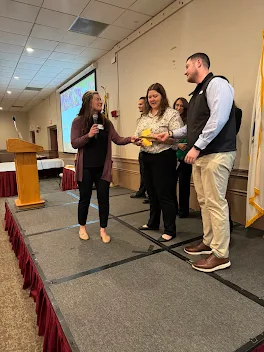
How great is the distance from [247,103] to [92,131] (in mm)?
1577

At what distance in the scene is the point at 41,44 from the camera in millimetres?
4316

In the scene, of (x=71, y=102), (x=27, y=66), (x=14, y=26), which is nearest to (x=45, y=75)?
(x=27, y=66)

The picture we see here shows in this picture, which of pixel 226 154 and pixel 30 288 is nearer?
pixel 226 154

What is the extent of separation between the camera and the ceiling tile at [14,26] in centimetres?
351

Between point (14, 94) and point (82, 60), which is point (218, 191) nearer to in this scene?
point (82, 60)

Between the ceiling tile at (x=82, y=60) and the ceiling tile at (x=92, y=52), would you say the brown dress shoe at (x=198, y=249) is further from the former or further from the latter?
the ceiling tile at (x=82, y=60)

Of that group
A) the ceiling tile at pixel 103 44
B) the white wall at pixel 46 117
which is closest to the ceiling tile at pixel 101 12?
the ceiling tile at pixel 103 44

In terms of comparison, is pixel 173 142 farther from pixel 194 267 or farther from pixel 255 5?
pixel 255 5

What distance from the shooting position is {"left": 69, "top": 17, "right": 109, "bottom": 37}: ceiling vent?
359 cm

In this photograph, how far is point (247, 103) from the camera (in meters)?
2.34

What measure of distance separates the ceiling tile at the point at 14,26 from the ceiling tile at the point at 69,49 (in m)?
0.69

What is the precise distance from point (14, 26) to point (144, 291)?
4.18 m

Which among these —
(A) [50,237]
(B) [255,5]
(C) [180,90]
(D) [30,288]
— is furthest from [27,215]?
(B) [255,5]

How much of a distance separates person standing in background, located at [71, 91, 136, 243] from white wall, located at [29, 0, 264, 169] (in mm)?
1343
